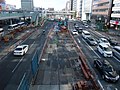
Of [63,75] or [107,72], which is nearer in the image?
[107,72]

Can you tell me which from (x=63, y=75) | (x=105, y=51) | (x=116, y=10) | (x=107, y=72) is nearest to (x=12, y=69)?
(x=63, y=75)

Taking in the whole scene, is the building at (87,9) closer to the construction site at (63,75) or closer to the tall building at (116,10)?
the tall building at (116,10)

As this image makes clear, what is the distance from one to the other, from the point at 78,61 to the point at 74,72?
5133 mm

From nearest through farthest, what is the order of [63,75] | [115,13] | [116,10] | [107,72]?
1. [107,72]
2. [63,75]
3. [116,10]
4. [115,13]

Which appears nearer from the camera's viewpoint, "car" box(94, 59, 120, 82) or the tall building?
"car" box(94, 59, 120, 82)

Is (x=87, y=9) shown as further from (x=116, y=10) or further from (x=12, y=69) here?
(x=12, y=69)

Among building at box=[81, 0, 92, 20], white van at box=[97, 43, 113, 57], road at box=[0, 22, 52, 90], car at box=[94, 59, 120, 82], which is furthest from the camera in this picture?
building at box=[81, 0, 92, 20]

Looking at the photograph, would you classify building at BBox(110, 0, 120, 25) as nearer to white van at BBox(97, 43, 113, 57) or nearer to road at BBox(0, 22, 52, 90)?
white van at BBox(97, 43, 113, 57)

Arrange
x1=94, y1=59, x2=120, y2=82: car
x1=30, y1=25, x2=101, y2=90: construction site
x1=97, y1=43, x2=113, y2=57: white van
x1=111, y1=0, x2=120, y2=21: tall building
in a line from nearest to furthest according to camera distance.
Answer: x1=30, y1=25, x2=101, y2=90: construction site
x1=94, y1=59, x2=120, y2=82: car
x1=97, y1=43, x2=113, y2=57: white van
x1=111, y1=0, x2=120, y2=21: tall building

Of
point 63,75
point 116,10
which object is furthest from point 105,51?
point 116,10

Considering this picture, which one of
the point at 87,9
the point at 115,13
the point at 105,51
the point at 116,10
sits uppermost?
the point at 87,9

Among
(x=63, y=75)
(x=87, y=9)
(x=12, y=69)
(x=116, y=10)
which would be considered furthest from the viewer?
(x=87, y=9)

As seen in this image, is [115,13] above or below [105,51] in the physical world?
above

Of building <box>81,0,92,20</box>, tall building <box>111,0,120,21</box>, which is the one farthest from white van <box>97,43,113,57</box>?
building <box>81,0,92,20</box>
